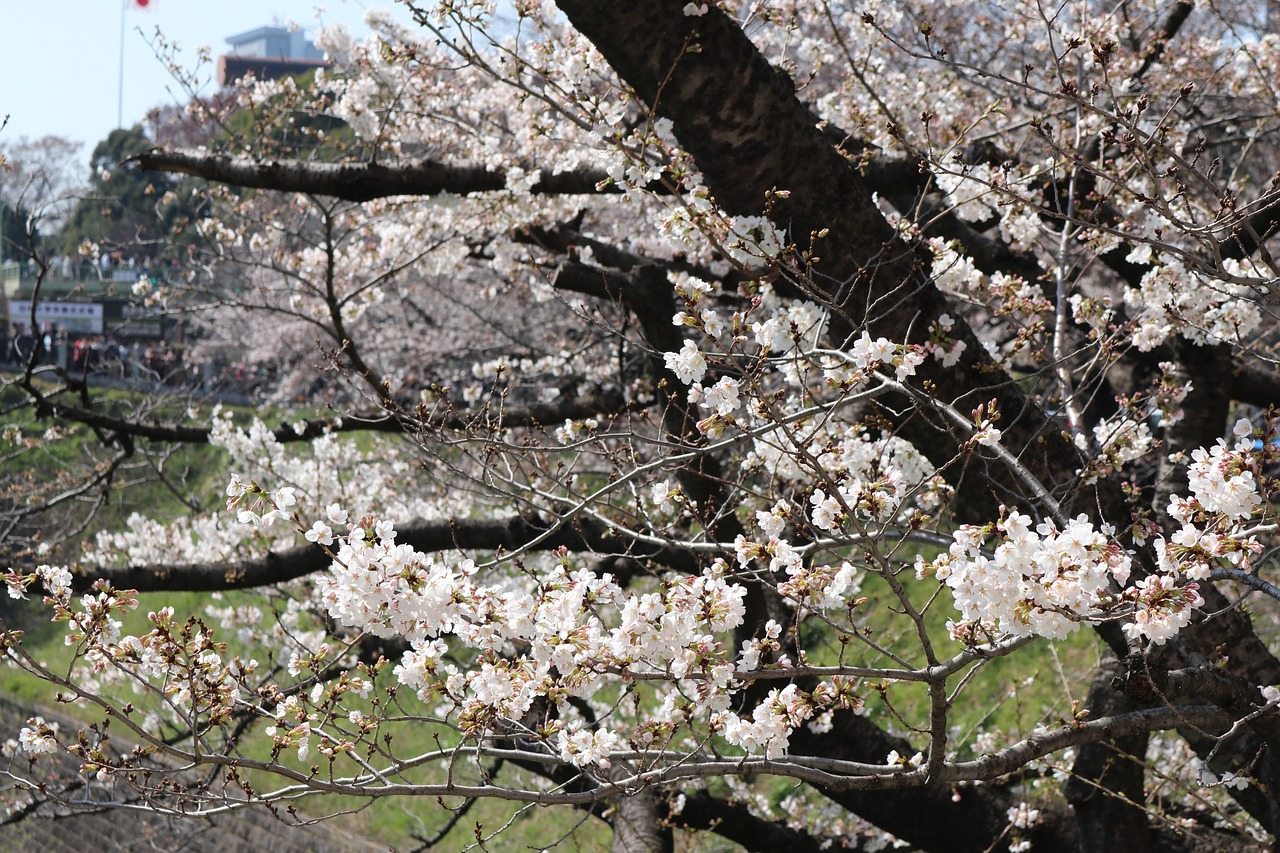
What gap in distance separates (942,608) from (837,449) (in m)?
5.52

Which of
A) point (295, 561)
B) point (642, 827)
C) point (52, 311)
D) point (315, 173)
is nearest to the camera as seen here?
point (315, 173)

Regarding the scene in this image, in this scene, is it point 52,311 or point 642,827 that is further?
point 52,311

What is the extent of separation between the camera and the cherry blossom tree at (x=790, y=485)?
6.50 feet

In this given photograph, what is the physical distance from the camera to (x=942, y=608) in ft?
25.9

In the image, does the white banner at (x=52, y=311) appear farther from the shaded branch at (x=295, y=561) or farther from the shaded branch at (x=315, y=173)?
the shaded branch at (x=315, y=173)

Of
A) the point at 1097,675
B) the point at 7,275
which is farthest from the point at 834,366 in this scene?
the point at 7,275

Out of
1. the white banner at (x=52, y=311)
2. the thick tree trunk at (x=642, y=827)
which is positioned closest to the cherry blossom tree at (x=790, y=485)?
the thick tree trunk at (x=642, y=827)

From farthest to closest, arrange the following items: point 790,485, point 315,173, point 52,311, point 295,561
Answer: point 52,311 → point 295,561 → point 315,173 → point 790,485

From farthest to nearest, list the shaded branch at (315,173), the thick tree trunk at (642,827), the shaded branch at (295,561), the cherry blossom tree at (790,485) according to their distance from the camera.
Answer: the shaded branch at (295,561)
the thick tree trunk at (642,827)
the shaded branch at (315,173)
the cherry blossom tree at (790,485)

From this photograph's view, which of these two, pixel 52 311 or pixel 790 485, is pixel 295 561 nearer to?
pixel 790 485

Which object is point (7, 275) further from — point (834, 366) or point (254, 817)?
point (834, 366)

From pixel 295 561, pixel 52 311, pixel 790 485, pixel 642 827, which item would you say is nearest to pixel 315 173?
pixel 295 561

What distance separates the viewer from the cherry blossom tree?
1981mm

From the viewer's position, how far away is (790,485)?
12.2 feet
